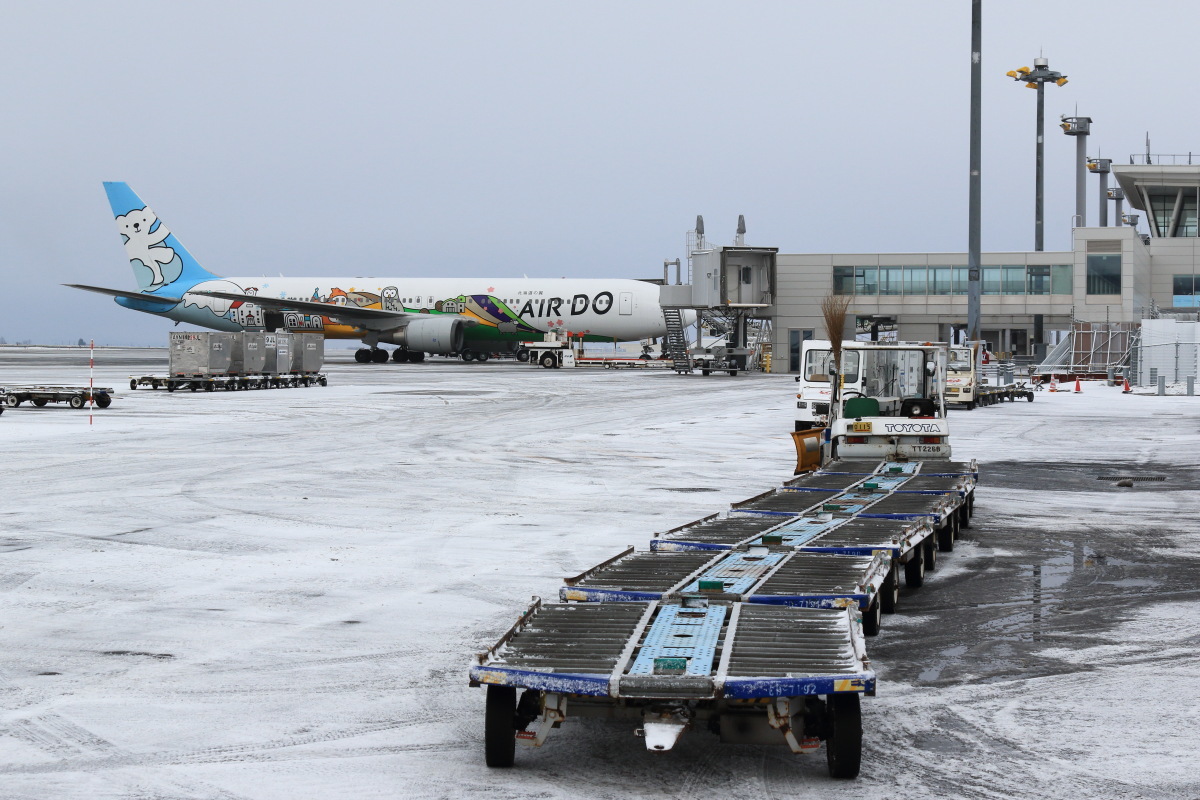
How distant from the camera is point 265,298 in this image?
70.7m

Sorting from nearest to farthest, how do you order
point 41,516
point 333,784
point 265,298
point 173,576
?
point 333,784
point 173,576
point 41,516
point 265,298

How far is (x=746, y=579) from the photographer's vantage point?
A: 28.1 ft

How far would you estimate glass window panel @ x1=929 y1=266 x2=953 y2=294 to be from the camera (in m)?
69.8

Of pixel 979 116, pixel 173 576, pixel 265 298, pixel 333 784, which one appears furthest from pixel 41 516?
pixel 265 298

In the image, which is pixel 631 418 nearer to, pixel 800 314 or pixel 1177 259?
pixel 800 314

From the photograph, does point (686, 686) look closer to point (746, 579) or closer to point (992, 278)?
point (746, 579)

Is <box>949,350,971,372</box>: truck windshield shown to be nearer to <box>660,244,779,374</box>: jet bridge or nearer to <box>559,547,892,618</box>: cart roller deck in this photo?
<box>660,244,779,374</box>: jet bridge

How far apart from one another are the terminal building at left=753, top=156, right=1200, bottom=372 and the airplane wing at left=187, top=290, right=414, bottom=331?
20442 millimetres

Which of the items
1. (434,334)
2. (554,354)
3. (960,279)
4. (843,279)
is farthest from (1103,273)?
(434,334)

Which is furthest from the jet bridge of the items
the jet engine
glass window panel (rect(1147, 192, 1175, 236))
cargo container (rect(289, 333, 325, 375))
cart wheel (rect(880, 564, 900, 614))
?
cart wheel (rect(880, 564, 900, 614))

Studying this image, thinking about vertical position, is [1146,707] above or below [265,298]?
below

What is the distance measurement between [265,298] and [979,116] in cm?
4188

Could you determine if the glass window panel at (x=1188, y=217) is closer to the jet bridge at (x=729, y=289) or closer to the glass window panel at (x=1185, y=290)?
the glass window panel at (x=1185, y=290)

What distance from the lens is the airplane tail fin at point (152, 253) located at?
2813 inches
